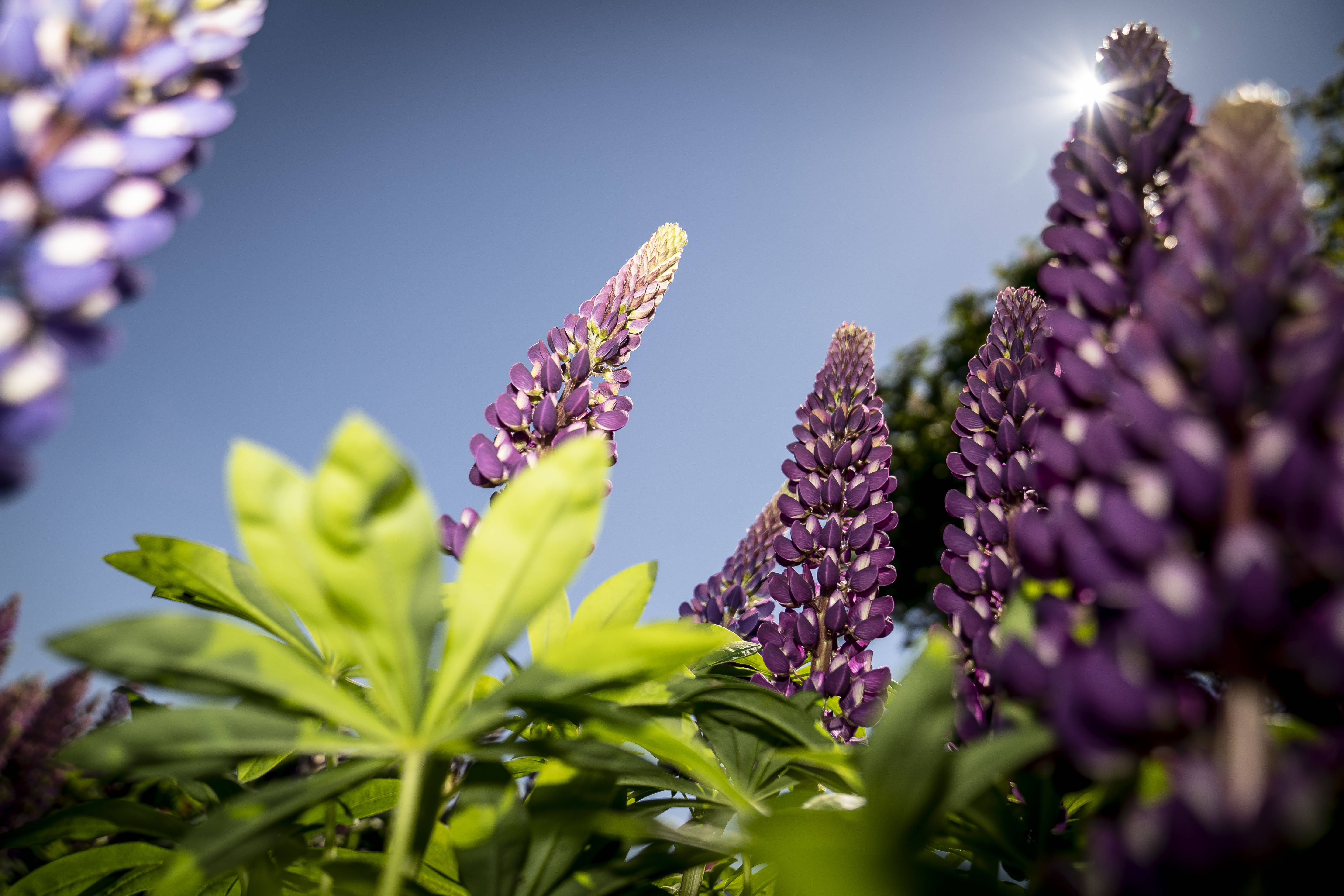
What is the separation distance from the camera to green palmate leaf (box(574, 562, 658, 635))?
50.3 inches

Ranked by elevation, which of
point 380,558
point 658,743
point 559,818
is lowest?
point 559,818

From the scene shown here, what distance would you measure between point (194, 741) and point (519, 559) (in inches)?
16.0

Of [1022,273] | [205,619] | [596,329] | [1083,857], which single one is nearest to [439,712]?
[205,619]

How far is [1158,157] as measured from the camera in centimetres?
102

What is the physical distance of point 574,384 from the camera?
6.57 ft

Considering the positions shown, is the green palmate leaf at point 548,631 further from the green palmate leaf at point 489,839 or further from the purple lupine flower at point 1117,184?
the purple lupine flower at point 1117,184

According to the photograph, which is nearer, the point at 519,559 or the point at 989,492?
the point at 519,559

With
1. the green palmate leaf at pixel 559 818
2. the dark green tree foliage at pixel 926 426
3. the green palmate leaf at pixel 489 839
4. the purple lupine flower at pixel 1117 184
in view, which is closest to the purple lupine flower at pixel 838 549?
the green palmate leaf at pixel 559 818

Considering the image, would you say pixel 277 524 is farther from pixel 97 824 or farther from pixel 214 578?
pixel 97 824

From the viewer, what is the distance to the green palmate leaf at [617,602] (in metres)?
1.28

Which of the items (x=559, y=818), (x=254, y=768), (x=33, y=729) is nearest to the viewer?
(x=559, y=818)

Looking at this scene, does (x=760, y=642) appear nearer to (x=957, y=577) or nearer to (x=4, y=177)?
(x=957, y=577)

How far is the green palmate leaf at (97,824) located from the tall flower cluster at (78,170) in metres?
0.81

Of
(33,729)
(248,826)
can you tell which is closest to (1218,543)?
(248,826)
